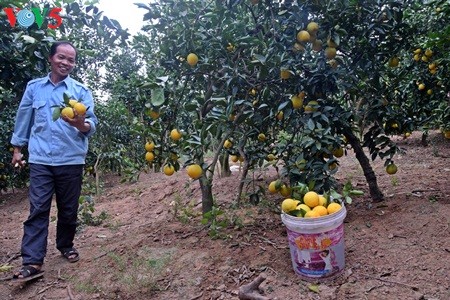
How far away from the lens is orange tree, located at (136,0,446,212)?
2504 mm

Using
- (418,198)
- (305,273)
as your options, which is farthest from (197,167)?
(418,198)

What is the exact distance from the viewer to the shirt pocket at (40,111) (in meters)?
2.78

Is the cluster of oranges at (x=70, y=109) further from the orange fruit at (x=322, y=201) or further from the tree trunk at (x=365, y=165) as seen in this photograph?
the tree trunk at (x=365, y=165)

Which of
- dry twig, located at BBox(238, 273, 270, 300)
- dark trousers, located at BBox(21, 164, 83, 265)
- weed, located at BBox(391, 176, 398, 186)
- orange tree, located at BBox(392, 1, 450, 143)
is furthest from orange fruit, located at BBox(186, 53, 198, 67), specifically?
weed, located at BBox(391, 176, 398, 186)

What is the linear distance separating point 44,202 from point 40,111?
61 cm

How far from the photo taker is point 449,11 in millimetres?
2908

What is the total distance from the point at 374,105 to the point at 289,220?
1.29 metres

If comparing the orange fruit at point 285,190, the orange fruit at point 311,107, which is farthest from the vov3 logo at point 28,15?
the orange fruit at point 285,190

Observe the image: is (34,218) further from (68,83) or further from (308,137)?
(308,137)

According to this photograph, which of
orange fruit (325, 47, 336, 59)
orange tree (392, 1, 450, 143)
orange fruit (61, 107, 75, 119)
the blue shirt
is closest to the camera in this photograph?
orange fruit (61, 107, 75, 119)

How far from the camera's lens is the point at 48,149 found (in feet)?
9.04

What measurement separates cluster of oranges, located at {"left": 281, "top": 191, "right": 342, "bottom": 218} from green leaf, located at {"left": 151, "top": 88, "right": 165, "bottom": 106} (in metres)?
0.87

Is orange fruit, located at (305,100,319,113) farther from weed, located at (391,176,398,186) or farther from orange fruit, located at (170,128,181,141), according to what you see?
weed, located at (391,176,398,186)

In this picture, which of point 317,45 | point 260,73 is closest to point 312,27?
point 317,45
